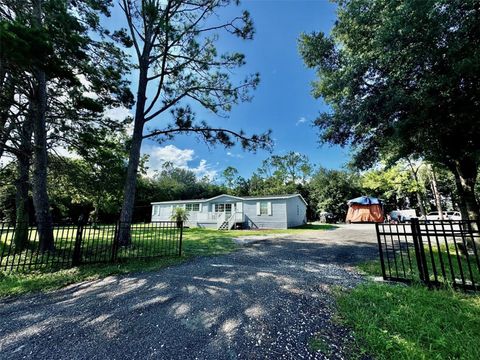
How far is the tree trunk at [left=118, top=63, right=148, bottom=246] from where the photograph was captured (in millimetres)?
7587

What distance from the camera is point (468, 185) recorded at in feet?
22.2

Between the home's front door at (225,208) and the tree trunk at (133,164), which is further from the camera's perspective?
the home's front door at (225,208)

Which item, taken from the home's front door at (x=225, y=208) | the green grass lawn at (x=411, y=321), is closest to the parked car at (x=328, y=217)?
the home's front door at (x=225, y=208)

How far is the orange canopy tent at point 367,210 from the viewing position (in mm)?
21406

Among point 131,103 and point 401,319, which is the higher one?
point 131,103

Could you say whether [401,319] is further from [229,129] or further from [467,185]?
[229,129]

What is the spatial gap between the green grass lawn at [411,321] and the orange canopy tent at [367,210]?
2002cm

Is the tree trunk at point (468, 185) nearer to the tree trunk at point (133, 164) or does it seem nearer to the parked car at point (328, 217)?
the tree trunk at point (133, 164)

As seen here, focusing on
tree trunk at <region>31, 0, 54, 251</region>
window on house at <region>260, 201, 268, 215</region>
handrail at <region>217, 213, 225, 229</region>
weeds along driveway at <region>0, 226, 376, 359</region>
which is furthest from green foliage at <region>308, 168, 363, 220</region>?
tree trunk at <region>31, 0, 54, 251</region>

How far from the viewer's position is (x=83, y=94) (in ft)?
24.4

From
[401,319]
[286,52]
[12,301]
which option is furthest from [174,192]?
[401,319]

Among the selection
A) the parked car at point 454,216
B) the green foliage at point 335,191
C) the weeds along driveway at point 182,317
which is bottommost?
the weeds along driveway at point 182,317

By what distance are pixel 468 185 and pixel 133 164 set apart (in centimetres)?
1168

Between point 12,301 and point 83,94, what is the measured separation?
6532mm
